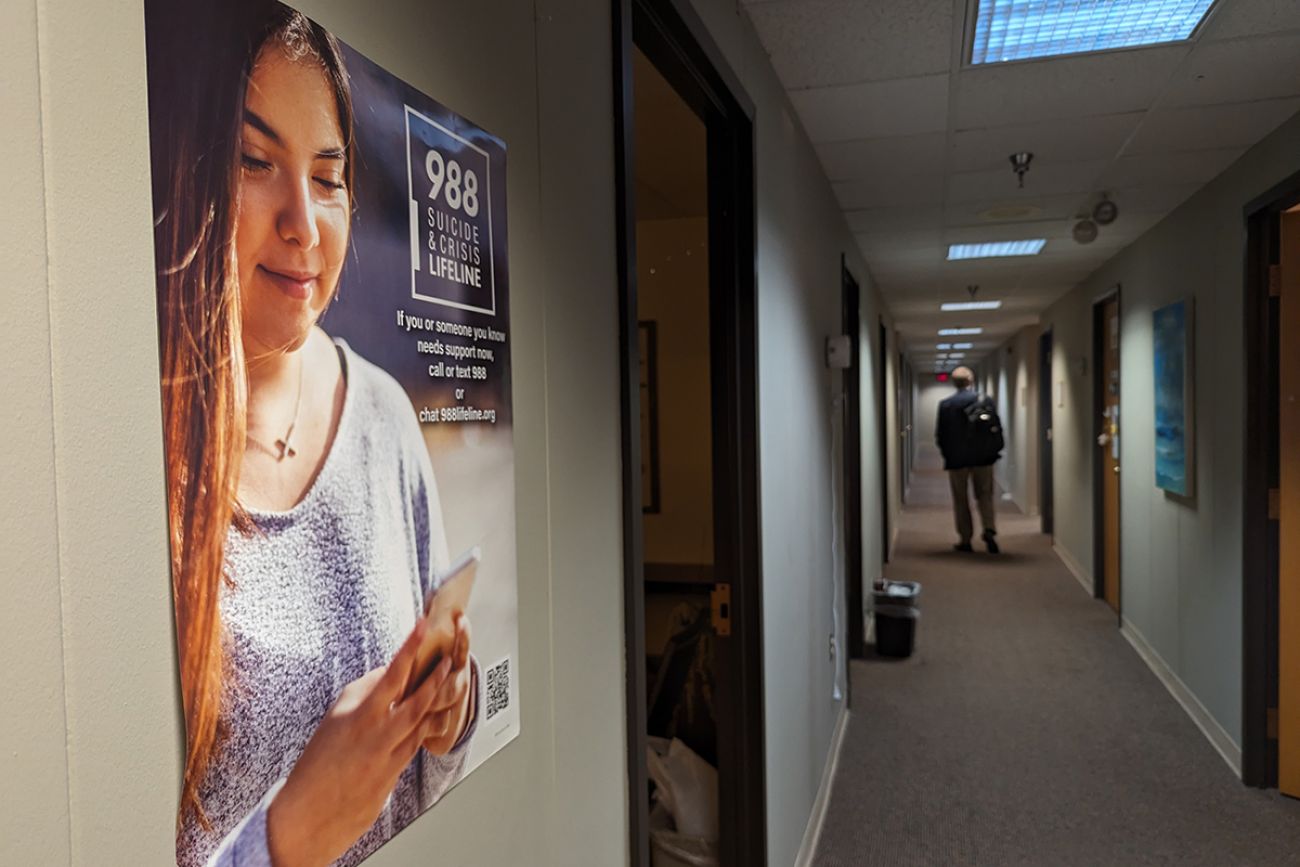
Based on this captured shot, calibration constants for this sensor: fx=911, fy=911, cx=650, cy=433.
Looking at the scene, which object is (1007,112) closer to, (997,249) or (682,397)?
(682,397)

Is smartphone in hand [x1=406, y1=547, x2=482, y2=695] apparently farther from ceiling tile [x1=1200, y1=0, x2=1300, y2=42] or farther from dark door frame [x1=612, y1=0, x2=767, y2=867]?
ceiling tile [x1=1200, y1=0, x2=1300, y2=42]

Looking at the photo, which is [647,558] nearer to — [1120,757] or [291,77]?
[1120,757]

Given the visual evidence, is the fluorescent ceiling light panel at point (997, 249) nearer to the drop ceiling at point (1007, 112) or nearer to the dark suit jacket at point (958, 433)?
the drop ceiling at point (1007, 112)

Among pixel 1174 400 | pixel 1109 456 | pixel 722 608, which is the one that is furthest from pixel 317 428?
pixel 1109 456

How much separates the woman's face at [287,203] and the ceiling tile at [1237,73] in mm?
2558

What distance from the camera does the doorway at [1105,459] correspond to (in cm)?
612

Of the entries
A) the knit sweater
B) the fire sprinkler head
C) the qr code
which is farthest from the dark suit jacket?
the knit sweater

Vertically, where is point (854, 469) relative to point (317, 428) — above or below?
below

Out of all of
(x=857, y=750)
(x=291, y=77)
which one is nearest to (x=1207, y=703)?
(x=857, y=750)

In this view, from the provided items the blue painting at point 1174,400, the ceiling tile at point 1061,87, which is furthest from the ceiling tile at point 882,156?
the blue painting at point 1174,400

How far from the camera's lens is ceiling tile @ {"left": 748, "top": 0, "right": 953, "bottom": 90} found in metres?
2.18

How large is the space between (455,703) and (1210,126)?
3352 mm

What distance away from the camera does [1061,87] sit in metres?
2.75

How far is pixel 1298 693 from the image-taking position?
331cm
